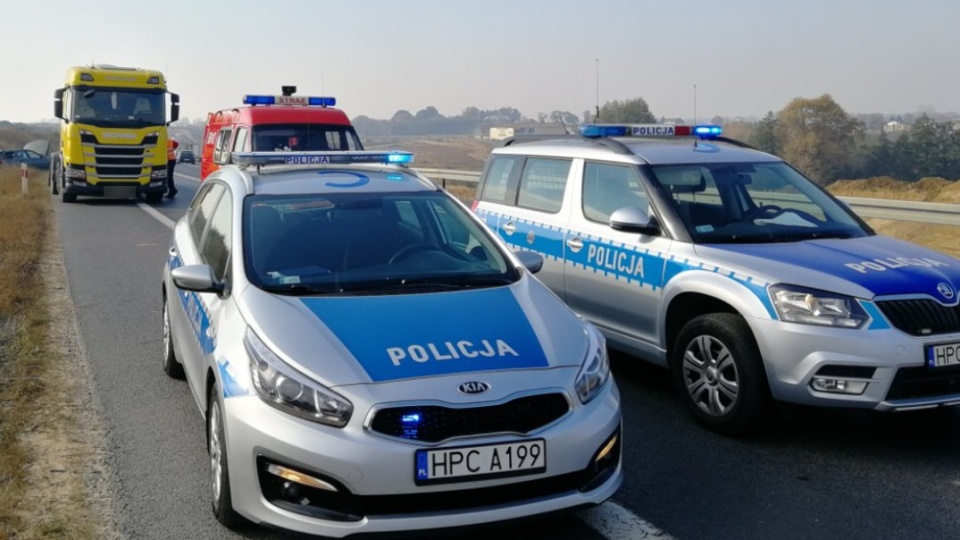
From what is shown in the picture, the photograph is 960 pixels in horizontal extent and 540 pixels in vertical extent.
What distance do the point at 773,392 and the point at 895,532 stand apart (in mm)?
1235

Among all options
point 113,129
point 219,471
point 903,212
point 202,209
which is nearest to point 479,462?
point 219,471

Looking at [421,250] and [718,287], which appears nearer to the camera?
[421,250]

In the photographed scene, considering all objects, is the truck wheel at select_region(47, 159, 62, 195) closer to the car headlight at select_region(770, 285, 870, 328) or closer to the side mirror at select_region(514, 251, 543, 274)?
the side mirror at select_region(514, 251, 543, 274)

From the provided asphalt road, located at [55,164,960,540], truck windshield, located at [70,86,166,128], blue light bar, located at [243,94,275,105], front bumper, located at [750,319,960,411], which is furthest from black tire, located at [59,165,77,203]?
front bumper, located at [750,319,960,411]

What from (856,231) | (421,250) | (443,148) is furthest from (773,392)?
(443,148)

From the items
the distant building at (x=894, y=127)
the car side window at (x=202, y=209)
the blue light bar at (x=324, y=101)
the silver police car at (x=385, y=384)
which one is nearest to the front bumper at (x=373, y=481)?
the silver police car at (x=385, y=384)

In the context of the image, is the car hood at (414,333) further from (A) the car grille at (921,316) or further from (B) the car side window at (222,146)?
(B) the car side window at (222,146)

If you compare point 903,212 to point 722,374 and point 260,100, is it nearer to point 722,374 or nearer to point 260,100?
point 722,374

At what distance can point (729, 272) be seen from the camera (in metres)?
5.81

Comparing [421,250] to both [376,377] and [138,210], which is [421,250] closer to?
[376,377]

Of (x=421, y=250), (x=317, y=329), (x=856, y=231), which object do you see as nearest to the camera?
(x=317, y=329)

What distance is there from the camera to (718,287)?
5.82m

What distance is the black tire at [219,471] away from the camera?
4285 mm

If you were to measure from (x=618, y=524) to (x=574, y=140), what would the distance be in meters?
4.05
